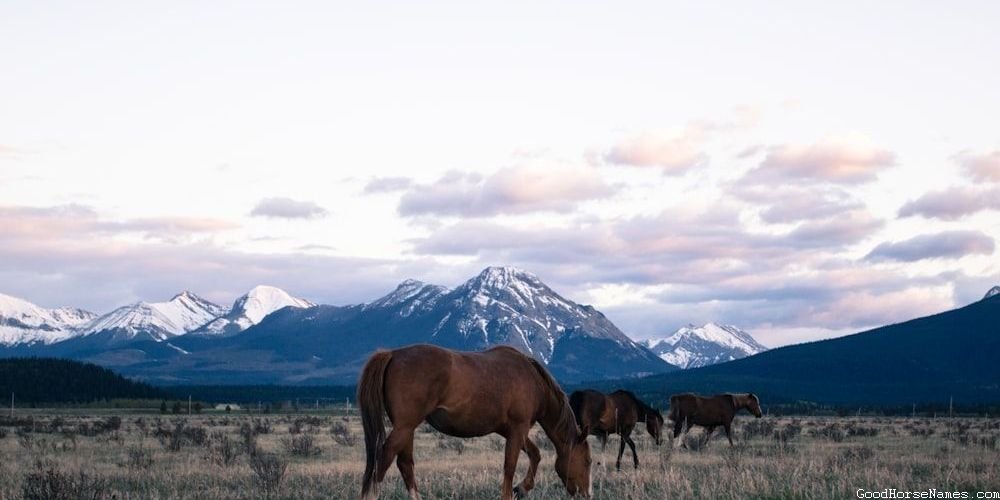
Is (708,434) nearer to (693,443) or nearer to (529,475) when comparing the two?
(693,443)

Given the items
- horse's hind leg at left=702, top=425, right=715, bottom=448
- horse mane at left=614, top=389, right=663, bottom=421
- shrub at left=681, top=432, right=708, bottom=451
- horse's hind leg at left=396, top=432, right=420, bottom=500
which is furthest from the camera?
horse's hind leg at left=702, top=425, right=715, bottom=448

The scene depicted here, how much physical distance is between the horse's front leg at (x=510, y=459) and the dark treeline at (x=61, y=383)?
11947 cm

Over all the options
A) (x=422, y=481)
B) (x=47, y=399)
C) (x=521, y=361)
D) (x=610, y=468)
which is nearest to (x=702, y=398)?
(x=610, y=468)

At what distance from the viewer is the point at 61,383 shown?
13812 centimetres

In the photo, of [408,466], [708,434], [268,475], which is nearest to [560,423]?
[408,466]

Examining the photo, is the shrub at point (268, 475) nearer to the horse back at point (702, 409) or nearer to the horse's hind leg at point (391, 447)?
the horse's hind leg at point (391, 447)

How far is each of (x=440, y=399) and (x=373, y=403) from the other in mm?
889

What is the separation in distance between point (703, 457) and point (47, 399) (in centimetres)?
11763

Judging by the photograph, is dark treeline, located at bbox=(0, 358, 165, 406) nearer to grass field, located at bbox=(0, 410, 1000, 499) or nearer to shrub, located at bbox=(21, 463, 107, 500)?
grass field, located at bbox=(0, 410, 1000, 499)

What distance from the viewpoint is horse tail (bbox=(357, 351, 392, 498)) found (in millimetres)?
14539

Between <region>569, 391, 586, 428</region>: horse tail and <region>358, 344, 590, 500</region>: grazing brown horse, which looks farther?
<region>569, 391, 586, 428</region>: horse tail

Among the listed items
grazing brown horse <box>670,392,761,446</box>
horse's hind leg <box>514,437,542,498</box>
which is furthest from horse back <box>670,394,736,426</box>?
horse's hind leg <box>514,437,542,498</box>

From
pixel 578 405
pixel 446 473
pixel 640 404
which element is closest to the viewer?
pixel 446 473

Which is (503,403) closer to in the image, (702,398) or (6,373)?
(702,398)
